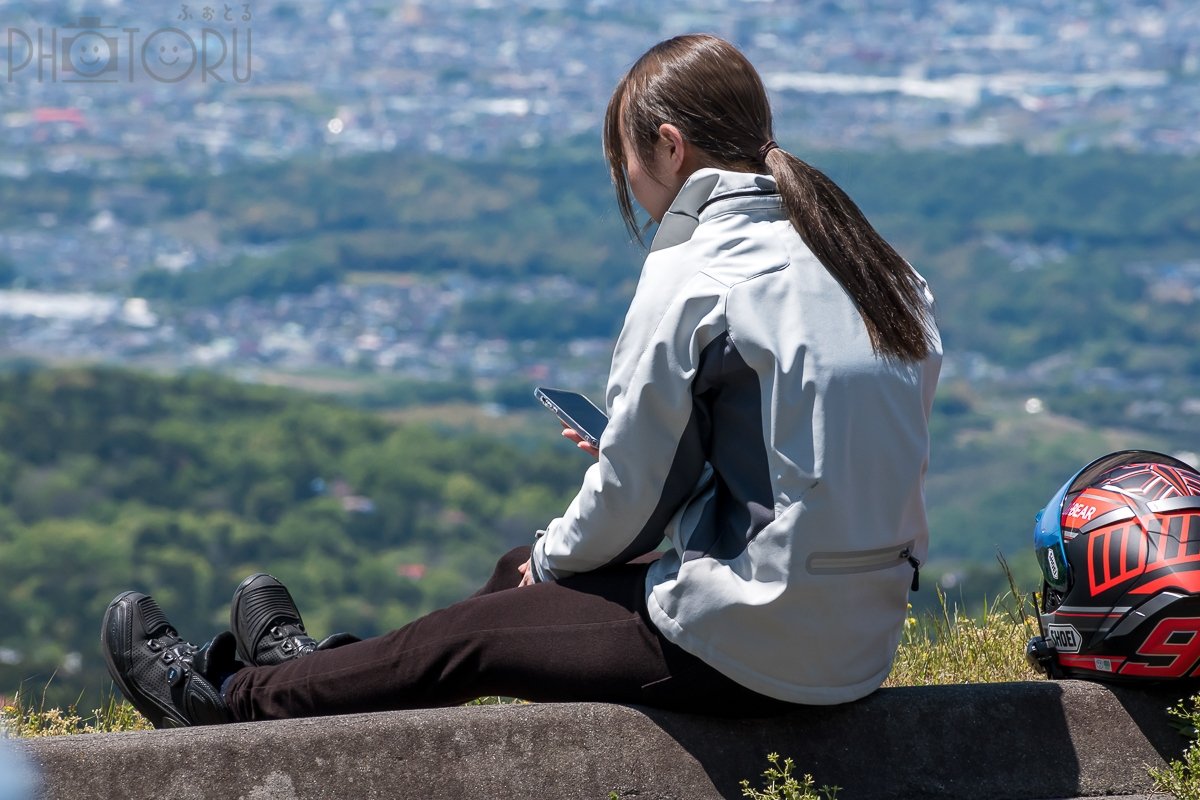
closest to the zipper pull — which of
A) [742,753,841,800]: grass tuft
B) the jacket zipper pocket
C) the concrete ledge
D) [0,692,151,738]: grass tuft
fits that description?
the jacket zipper pocket

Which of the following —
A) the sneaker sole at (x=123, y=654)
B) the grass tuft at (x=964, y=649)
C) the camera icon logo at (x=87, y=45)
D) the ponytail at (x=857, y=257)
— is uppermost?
the ponytail at (x=857, y=257)

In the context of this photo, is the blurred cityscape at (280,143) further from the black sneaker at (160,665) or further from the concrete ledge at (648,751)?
the concrete ledge at (648,751)

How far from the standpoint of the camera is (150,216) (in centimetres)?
16588

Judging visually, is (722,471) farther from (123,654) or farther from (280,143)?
(280,143)

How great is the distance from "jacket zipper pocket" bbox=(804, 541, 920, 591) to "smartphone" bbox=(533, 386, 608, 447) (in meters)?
0.69

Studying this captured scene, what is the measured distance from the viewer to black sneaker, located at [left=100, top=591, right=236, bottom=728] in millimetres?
3434

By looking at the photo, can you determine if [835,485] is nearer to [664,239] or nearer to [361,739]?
[664,239]

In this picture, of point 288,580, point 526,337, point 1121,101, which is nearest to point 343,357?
point 526,337

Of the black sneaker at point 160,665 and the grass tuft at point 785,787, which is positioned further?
the black sneaker at point 160,665

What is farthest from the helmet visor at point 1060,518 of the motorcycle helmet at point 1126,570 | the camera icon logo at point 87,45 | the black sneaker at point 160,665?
the camera icon logo at point 87,45

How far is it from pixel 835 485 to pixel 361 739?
3.39ft

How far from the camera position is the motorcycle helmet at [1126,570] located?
10.7 ft

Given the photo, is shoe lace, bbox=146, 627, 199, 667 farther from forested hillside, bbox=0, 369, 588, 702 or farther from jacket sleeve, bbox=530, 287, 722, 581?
forested hillside, bbox=0, 369, 588, 702

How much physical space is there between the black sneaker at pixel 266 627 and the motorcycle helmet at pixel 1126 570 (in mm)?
1596
